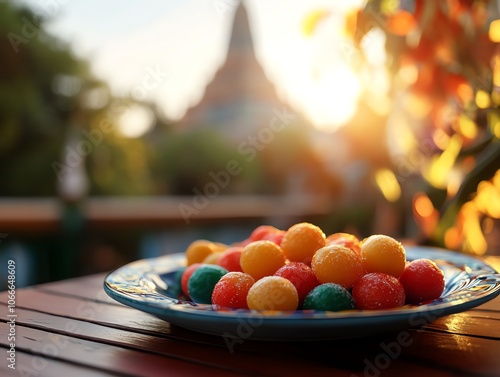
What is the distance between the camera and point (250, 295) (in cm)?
62

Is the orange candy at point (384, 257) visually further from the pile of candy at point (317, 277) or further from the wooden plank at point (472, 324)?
the wooden plank at point (472, 324)

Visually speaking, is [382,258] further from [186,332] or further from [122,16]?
[122,16]

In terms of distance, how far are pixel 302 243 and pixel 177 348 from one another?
0.21m

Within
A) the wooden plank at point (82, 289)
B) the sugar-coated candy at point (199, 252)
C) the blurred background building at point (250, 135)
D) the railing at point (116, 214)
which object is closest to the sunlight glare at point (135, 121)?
the blurred background building at point (250, 135)

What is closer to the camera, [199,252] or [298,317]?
[298,317]

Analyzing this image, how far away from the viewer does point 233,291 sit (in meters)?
0.65

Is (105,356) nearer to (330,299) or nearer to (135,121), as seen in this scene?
(330,299)

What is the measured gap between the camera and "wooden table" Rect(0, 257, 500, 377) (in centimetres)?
56

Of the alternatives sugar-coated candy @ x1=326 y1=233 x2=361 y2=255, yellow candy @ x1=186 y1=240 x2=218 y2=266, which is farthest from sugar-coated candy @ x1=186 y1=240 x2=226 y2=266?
sugar-coated candy @ x1=326 y1=233 x2=361 y2=255

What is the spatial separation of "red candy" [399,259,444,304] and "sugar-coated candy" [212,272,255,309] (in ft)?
0.64

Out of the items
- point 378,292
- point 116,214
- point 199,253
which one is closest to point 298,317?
point 378,292

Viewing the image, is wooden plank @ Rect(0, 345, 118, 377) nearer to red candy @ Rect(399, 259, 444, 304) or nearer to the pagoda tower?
red candy @ Rect(399, 259, 444, 304)

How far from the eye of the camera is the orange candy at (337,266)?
64 centimetres

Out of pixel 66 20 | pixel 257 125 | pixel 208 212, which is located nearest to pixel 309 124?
pixel 257 125
